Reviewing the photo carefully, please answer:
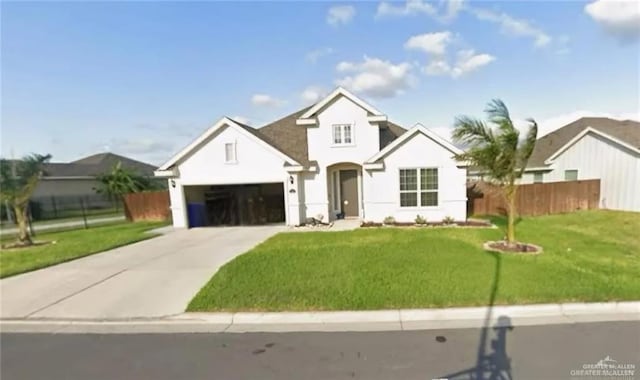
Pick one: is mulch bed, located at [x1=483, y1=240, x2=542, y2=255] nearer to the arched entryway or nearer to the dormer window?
the arched entryway

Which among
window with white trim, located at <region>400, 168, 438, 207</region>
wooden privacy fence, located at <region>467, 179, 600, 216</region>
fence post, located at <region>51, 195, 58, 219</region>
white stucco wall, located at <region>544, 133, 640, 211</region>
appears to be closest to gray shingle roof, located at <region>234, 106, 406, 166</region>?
window with white trim, located at <region>400, 168, 438, 207</region>

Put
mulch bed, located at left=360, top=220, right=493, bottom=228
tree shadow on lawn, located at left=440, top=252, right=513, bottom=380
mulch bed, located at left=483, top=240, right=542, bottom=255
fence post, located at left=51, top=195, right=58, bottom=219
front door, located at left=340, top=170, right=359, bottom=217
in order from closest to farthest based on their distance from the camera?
1. tree shadow on lawn, located at left=440, top=252, right=513, bottom=380
2. mulch bed, located at left=483, top=240, right=542, bottom=255
3. mulch bed, located at left=360, top=220, right=493, bottom=228
4. front door, located at left=340, top=170, right=359, bottom=217
5. fence post, located at left=51, top=195, right=58, bottom=219

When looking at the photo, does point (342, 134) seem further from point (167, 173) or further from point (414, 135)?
point (167, 173)

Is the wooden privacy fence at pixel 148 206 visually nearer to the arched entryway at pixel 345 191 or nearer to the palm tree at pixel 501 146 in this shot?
the arched entryway at pixel 345 191

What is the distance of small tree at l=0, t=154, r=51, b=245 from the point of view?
44.7ft

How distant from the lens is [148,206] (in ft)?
69.4

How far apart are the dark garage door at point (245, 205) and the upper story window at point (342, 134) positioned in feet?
13.2

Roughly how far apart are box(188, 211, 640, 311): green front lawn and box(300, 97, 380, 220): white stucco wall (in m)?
5.06

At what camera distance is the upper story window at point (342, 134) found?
16.1m

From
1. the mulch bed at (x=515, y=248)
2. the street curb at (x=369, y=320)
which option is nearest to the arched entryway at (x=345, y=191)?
the mulch bed at (x=515, y=248)

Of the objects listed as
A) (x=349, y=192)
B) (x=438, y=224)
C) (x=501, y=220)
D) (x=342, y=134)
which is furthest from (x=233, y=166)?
(x=501, y=220)

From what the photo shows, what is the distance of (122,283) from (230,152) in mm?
8868

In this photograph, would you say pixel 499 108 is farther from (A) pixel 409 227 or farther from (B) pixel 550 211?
(B) pixel 550 211

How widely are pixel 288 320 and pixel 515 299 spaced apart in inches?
150
